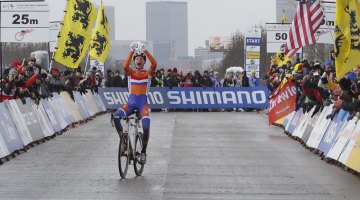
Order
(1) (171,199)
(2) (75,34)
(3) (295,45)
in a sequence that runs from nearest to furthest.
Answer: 1. (1) (171,199)
2. (3) (295,45)
3. (2) (75,34)

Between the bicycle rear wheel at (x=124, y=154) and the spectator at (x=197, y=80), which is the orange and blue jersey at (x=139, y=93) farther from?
the spectator at (x=197, y=80)

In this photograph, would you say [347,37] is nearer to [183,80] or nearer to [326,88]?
[326,88]

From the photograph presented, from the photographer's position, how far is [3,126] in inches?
645

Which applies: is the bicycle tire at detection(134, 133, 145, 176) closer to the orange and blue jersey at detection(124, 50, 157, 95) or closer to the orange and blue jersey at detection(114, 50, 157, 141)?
the orange and blue jersey at detection(114, 50, 157, 141)

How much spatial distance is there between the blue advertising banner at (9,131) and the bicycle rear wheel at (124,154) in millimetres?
3700

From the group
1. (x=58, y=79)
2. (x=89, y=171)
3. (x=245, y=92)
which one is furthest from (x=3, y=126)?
(x=245, y=92)

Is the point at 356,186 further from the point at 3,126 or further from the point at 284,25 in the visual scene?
the point at 284,25

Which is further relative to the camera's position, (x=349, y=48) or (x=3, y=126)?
(x=3, y=126)

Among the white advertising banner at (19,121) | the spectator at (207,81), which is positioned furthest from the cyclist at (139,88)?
the spectator at (207,81)

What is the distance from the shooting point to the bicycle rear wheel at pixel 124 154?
13.1m

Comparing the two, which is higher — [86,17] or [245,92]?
[86,17]

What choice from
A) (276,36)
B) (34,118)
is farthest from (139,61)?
(276,36)

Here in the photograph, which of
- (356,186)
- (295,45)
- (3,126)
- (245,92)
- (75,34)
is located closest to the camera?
(356,186)

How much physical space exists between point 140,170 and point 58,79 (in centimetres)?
1373
